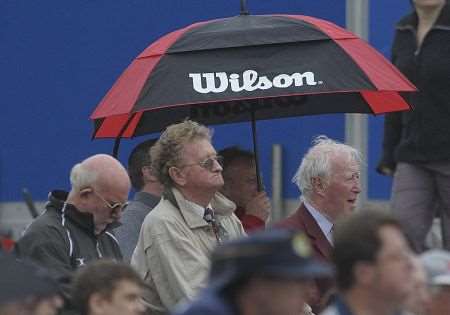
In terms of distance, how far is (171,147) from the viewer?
8094mm

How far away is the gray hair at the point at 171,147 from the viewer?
8.06 m

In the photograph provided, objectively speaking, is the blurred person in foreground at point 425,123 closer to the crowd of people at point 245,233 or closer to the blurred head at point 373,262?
the crowd of people at point 245,233

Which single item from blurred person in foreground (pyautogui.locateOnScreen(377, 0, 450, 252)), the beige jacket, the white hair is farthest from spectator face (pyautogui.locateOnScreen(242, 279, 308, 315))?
blurred person in foreground (pyautogui.locateOnScreen(377, 0, 450, 252))

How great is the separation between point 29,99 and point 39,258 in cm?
331

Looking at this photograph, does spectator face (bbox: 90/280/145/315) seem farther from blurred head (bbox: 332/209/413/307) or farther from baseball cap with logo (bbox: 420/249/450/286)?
baseball cap with logo (bbox: 420/249/450/286)

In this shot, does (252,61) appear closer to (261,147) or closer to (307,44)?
(307,44)

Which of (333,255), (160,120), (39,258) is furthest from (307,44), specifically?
(333,255)

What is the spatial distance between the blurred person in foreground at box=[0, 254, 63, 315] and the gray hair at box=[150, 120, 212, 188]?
2.80 metres

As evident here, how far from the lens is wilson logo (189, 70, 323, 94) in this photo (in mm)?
8539

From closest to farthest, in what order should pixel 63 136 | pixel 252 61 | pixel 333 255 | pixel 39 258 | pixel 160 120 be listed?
pixel 333 255 < pixel 39 258 < pixel 252 61 < pixel 160 120 < pixel 63 136

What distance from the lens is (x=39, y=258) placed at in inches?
294

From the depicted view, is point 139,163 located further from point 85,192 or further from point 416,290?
point 416,290

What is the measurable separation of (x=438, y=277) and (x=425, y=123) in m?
3.05

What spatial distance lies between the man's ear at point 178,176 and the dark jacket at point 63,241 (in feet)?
1.34
